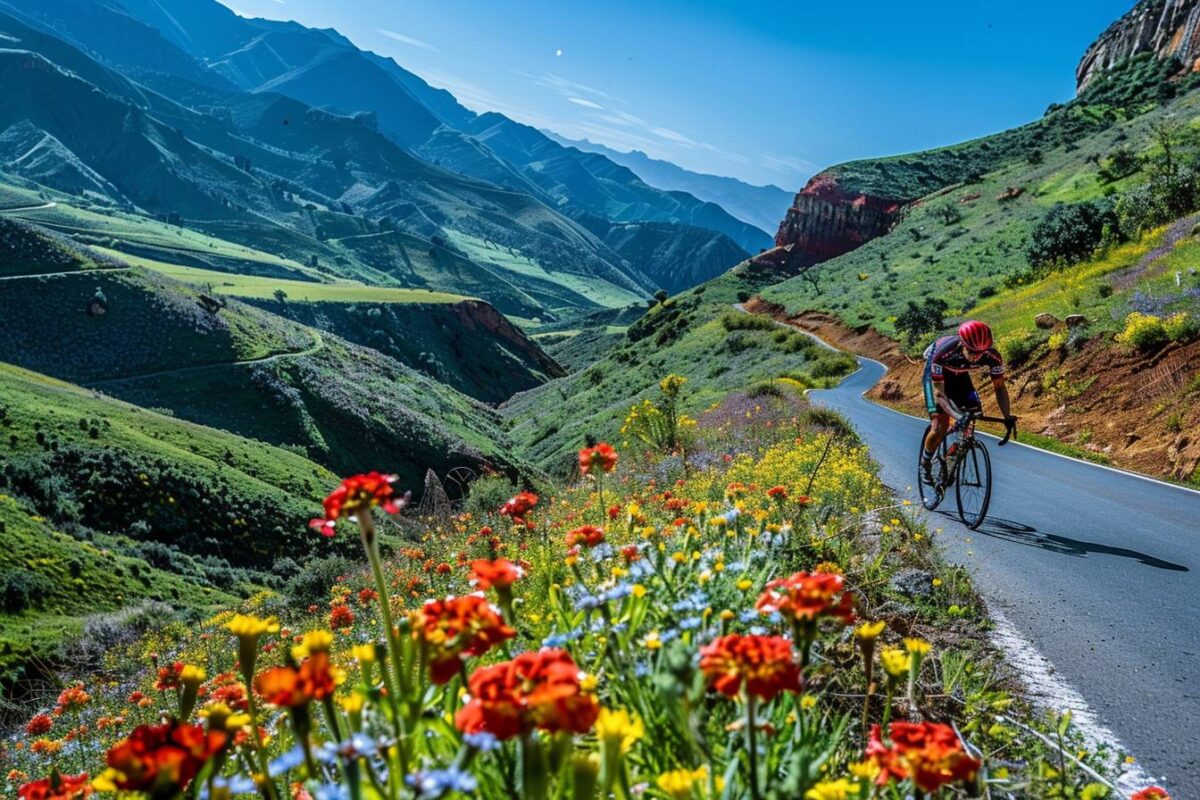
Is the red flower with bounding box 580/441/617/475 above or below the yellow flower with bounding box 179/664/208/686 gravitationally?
above

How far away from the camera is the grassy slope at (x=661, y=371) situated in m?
35.5

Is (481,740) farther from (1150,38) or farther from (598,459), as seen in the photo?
(1150,38)

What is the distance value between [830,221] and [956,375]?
308 ft

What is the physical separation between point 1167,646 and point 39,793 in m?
5.63

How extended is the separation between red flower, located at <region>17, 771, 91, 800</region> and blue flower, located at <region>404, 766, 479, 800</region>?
0.99 meters

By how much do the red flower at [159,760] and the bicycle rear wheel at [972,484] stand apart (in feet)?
23.6

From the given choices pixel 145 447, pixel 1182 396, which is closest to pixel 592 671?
pixel 1182 396

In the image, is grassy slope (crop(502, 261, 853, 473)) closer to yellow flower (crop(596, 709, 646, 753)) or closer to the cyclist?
the cyclist

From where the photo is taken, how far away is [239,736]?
6.73 feet

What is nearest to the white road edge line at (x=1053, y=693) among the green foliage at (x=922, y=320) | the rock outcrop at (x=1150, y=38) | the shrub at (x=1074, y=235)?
the shrub at (x=1074, y=235)

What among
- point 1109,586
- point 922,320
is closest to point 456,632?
point 1109,586

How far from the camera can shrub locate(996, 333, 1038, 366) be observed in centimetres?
1733

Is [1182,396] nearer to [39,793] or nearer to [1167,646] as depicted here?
[1167,646]

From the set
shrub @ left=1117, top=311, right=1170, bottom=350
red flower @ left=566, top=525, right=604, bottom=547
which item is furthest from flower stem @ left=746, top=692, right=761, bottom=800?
shrub @ left=1117, top=311, right=1170, bottom=350
